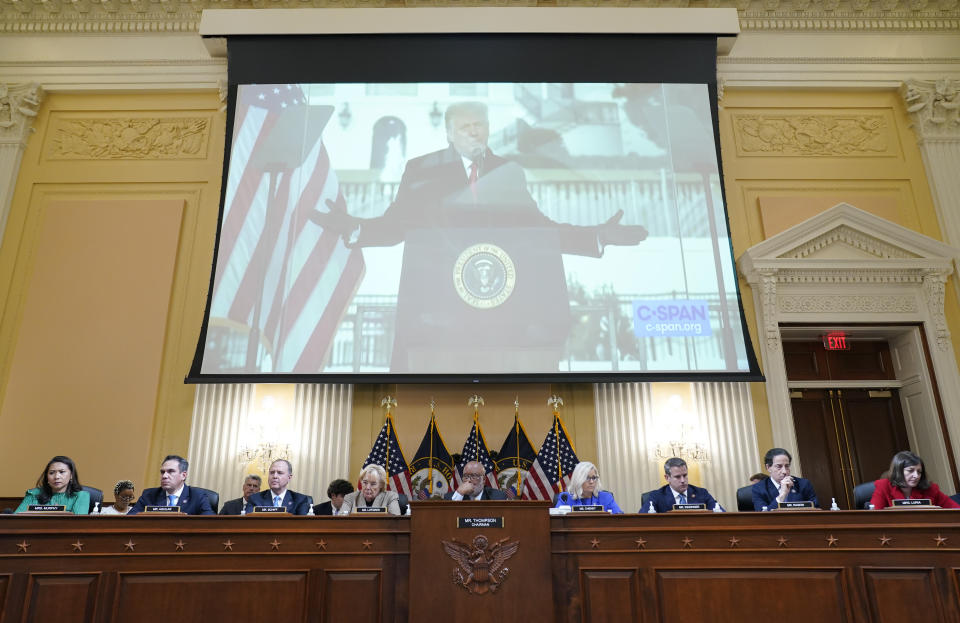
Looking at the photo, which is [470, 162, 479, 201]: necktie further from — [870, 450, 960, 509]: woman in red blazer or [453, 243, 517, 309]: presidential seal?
[870, 450, 960, 509]: woman in red blazer

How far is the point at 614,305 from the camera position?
21.8 feet

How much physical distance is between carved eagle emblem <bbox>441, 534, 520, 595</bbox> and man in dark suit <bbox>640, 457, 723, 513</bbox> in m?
1.67

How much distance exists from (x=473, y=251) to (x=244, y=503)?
3.06m

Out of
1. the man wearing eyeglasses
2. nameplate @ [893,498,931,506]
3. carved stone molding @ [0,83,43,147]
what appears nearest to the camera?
nameplate @ [893,498,931,506]

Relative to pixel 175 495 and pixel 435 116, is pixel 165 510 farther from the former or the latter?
pixel 435 116

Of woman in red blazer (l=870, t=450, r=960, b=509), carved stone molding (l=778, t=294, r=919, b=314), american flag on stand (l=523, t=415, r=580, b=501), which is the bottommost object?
woman in red blazer (l=870, t=450, r=960, b=509)

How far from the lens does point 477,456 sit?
6.41m

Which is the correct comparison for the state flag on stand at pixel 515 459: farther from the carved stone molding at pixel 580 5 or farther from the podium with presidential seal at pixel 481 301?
the carved stone molding at pixel 580 5

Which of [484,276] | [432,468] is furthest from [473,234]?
[432,468]

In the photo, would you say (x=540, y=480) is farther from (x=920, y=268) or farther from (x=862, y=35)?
(x=862, y=35)

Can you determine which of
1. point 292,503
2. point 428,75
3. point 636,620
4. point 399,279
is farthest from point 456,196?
point 636,620

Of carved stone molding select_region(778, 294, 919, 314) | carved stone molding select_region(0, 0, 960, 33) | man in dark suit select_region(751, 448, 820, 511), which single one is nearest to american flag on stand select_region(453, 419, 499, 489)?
man in dark suit select_region(751, 448, 820, 511)

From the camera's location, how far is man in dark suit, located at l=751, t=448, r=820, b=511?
455 cm

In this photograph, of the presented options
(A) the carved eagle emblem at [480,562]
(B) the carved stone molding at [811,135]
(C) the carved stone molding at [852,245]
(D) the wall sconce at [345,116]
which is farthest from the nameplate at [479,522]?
(B) the carved stone molding at [811,135]
